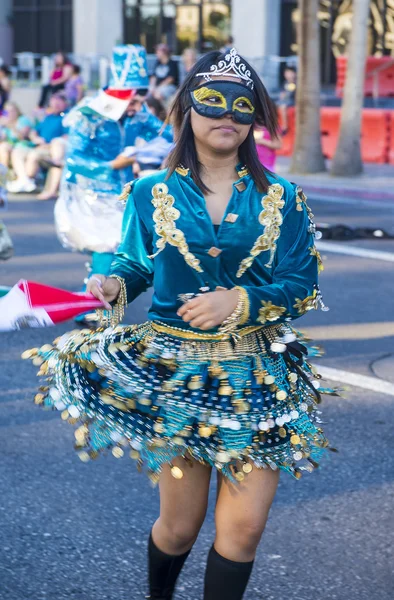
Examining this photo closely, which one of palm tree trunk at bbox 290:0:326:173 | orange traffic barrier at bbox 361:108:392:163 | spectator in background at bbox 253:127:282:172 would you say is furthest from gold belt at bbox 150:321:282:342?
orange traffic barrier at bbox 361:108:392:163

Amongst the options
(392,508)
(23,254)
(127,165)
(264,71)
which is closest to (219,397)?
(392,508)

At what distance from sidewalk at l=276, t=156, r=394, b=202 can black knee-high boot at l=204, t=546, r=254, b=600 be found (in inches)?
526

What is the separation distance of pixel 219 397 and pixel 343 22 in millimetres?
29786

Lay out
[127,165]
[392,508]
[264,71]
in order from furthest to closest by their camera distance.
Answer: [264,71]
[127,165]
[392,508]

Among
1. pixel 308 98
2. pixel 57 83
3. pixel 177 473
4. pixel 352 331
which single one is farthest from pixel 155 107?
pixel 57 83

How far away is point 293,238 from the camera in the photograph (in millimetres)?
3328

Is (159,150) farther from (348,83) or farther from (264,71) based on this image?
Result: (264,71)

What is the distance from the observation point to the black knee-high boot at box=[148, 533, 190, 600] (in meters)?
3.46

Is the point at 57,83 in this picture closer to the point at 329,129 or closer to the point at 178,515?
the point at 329,129

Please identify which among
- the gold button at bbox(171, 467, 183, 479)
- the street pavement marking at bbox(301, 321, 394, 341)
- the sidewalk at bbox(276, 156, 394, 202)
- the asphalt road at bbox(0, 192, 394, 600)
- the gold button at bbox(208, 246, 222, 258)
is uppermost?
the gold button at bbox(208, 246, 222, 258)

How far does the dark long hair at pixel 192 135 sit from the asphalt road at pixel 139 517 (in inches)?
63.2

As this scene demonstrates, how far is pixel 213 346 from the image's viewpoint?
10.6 feet

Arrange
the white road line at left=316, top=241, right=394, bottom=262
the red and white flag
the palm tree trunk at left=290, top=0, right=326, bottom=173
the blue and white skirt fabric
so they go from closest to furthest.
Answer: the blue and white skirt fabric → the red and white flag → the white road line at left=316, top=241, right=394, bottom=262 → the palm tree trunk at left=290, top=0, right=326, bottom=173

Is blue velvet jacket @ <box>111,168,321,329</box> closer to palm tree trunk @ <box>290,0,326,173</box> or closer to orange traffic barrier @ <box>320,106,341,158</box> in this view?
palm tree trunk @ <box>290,0,326,173</box>
